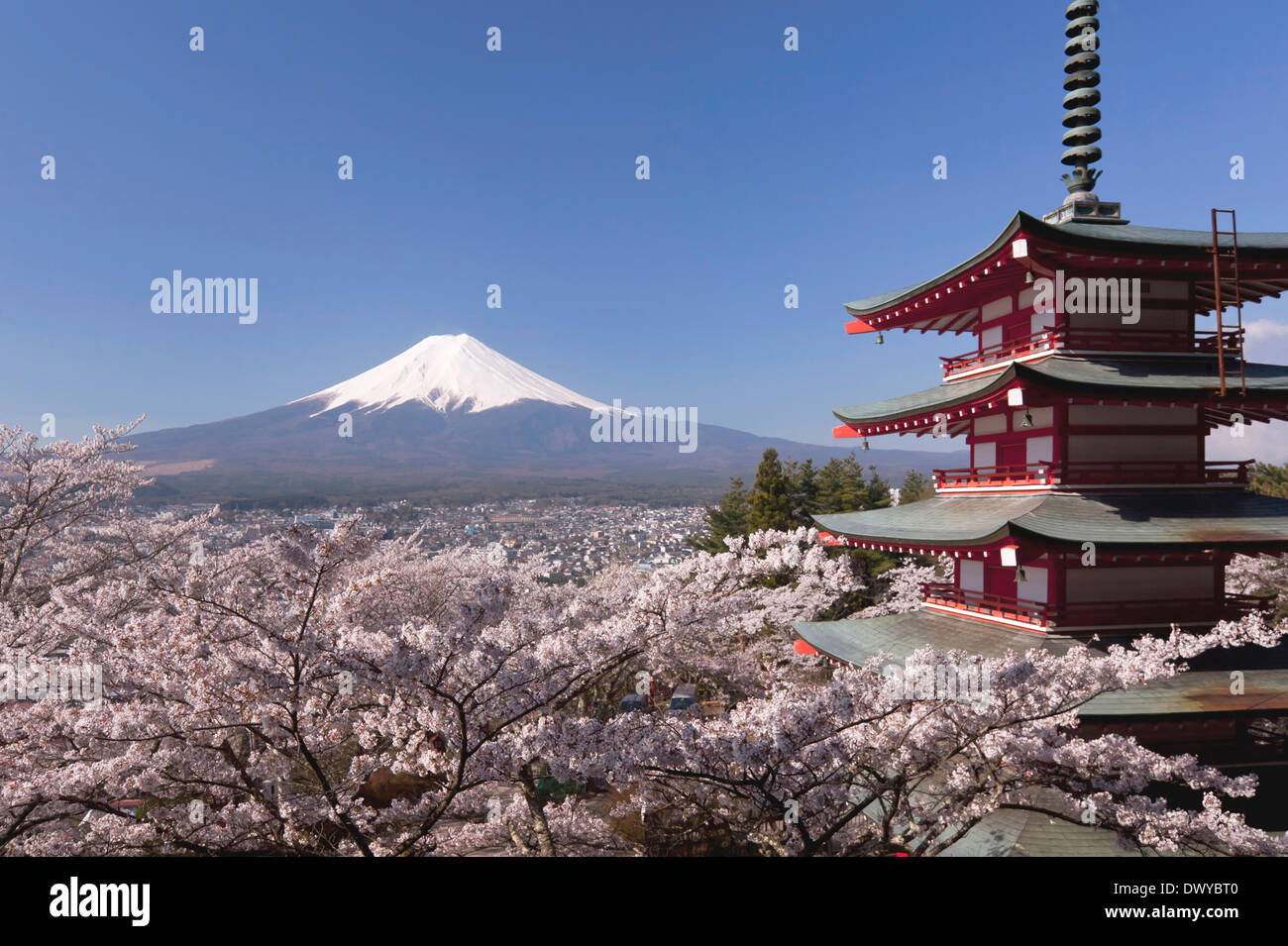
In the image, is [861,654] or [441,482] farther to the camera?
[441,482]

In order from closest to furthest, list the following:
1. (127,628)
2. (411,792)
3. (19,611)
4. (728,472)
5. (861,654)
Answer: (127,628), (861,654), (19,611), (411,792), (728,472)

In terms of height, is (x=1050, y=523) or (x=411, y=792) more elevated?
(x=1050, y=523)

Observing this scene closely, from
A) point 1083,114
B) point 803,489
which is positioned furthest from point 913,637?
point 803,489

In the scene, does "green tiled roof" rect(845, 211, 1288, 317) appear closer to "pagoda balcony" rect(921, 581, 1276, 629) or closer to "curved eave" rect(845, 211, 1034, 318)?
"curved eave" rect(845, 211, 1034, 318)
